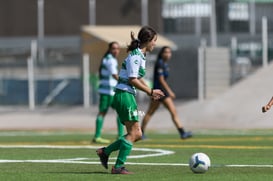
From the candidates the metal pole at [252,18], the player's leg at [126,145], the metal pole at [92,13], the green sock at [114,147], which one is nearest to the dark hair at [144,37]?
the player's leg at [126,145]

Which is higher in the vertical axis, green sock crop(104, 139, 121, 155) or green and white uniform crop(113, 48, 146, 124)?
green and white uniform crop(113, 48, 146, 124)

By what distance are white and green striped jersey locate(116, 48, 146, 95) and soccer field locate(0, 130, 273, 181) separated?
1152mm

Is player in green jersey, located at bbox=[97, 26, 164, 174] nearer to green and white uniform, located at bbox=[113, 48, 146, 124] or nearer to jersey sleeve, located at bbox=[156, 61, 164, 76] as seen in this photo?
green and white uniform, located at bbox=[113, 48, 146, 124]

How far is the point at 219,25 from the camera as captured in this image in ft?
201

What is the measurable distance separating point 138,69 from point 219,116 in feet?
59.5

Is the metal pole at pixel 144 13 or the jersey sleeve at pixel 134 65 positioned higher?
the metal pole at pixel 144 13

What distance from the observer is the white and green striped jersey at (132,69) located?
13953mm

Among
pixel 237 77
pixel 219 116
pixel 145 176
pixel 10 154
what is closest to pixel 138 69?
pixel 145 176

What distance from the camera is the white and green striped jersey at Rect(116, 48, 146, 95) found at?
45.8ft

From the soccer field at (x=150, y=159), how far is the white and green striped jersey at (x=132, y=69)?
115 centimetres

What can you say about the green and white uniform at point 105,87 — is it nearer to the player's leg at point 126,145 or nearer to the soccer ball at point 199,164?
the player's leg at point 126,145

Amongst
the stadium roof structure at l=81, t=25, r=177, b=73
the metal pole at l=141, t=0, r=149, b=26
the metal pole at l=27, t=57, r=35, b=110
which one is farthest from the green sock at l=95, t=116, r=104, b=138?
the metal pole at l=141, t=0, r=149, b=26

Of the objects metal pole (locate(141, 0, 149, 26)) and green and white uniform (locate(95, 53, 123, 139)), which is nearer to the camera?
green and white uniform (locate(95, 53, 123, 139))

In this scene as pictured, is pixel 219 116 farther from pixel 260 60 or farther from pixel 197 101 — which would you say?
pixel 260 60
